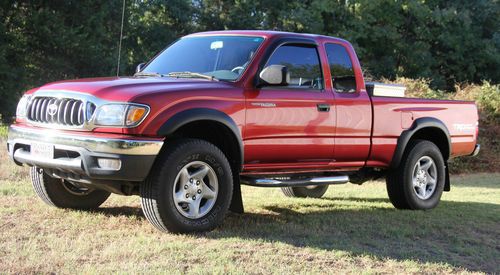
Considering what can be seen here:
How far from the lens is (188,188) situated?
5855 mm

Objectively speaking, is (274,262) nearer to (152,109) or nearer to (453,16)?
(152,109)

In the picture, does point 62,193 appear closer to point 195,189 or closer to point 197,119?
point 195,189

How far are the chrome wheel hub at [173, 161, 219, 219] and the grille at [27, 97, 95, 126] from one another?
0.98m

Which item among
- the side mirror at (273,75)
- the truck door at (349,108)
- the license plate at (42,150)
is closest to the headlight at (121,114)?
the license plate at (42,150)

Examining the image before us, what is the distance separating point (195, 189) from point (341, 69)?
2.49 meters

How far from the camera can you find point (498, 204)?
9.31 meters

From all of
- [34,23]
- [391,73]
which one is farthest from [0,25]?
[391,73]

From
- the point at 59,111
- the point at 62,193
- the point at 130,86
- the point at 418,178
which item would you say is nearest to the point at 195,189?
the point at 130,86

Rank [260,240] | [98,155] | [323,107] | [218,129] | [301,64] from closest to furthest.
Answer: [98,155], [260,240], [218,129], [323,107], [301,64]

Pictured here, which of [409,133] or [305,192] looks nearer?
[409,133]

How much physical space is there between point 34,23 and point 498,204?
72.8ft

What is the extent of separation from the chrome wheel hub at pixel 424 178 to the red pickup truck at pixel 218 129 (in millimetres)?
35

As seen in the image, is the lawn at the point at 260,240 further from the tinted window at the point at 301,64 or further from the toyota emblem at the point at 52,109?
the tinted window at the point at 301,64

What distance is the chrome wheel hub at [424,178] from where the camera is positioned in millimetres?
8328
